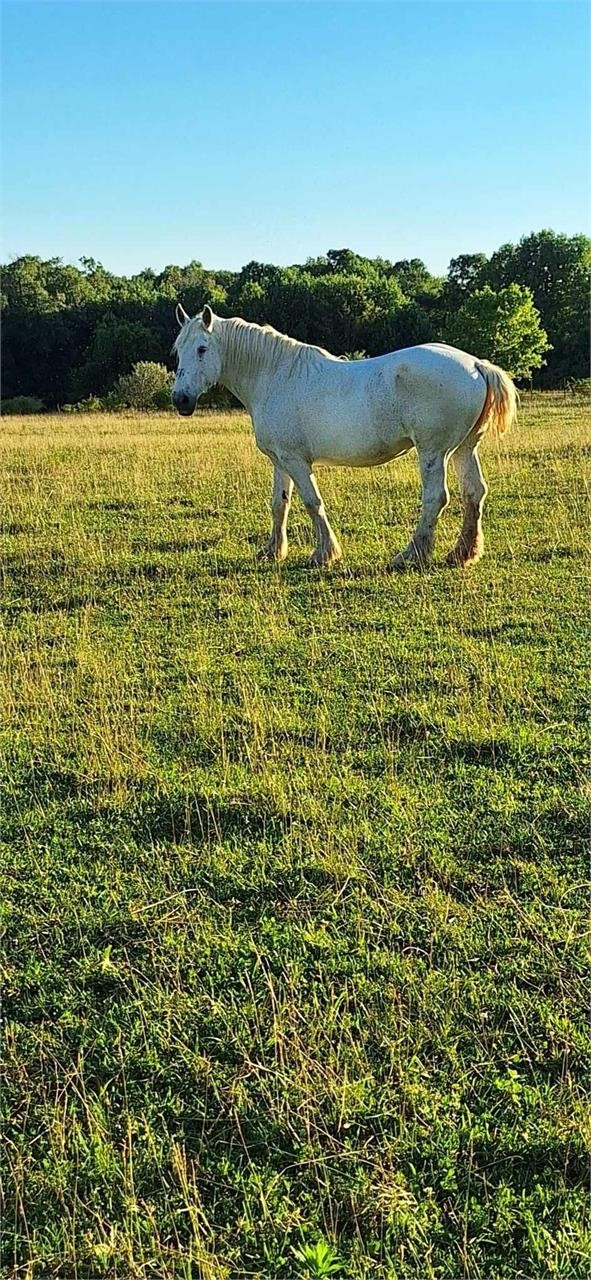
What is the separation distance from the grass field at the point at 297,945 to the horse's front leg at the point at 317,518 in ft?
4.83

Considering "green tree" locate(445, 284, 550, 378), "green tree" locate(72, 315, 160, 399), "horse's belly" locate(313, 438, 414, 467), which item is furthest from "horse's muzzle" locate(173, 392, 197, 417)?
"green tree" locate(72, 315, 160, 399)

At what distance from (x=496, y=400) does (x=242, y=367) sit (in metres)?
2.42

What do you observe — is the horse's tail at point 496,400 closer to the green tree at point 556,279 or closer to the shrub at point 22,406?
the shrub at point 22,406

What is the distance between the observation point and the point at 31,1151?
2.22 meters

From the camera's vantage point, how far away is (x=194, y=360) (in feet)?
26.6

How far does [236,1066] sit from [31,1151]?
57 centimetres

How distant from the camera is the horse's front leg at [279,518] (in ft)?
26.4

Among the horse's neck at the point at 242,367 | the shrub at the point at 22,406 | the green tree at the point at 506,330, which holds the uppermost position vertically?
the green tree at the point at 506,330

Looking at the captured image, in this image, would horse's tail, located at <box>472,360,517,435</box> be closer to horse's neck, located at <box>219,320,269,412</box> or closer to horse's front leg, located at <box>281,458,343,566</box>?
horse's front leg, located at <box>281,458,343,566</box>

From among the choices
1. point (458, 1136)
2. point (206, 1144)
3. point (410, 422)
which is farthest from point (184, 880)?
point (410, 422)

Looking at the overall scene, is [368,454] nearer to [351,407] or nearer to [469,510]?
[351,407]

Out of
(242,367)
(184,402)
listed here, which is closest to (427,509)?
(242,367)

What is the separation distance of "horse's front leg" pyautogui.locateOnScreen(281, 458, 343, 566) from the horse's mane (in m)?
1.00

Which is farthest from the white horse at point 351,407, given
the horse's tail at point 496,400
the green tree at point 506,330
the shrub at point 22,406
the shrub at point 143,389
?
the green tree at point 506,330
